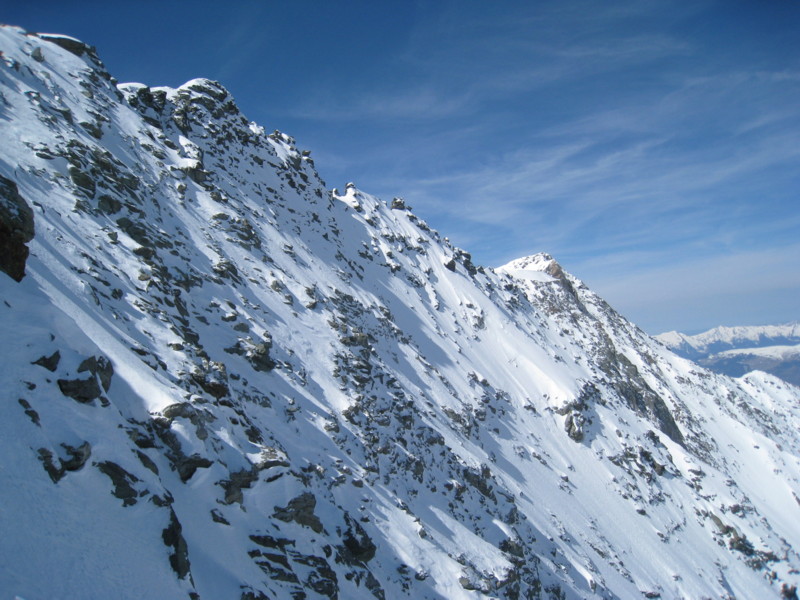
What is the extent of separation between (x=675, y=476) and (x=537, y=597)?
3597cm

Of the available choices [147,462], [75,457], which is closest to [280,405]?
[147,462]

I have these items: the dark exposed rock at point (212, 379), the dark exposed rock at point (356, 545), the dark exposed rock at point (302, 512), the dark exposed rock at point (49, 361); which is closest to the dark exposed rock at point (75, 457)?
the dark exposed rock at point (49, 361)

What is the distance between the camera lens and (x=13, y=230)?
1118cm

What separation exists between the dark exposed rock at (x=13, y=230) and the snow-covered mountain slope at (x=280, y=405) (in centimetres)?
8

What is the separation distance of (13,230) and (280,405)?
13.1 metres

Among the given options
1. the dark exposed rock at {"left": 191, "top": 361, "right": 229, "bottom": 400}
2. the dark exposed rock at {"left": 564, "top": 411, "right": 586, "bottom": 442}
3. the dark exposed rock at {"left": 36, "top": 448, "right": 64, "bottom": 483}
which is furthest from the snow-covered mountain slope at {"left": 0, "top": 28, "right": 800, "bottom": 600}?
the dark exposed rock at {"left": 564, "top": 411, "right": 586, "bottom": 442}


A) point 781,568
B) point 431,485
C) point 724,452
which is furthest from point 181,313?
point 724,452

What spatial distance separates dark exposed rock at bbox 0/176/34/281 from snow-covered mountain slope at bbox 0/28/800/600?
8cm

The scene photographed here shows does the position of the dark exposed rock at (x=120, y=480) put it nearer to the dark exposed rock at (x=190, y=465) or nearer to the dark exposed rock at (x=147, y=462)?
the dark exposed rock at (x=147, y=462)

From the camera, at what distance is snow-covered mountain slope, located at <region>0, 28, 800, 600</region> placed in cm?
984

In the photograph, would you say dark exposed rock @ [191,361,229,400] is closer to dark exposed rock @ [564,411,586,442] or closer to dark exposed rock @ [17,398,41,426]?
dark exposed rock @ [17,398,41,426]

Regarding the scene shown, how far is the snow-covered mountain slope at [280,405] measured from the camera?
32.3ft

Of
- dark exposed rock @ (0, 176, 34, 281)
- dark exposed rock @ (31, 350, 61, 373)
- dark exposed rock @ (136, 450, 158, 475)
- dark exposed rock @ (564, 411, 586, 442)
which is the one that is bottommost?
dark exposed rock @ (136, 450, 158, 475)

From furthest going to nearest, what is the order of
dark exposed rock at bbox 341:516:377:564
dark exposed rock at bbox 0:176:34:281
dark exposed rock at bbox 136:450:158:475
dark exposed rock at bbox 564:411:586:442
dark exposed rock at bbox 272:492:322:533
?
dark exposed rock at bbox 564:411:586:442 < dark exposed rock at bbox 341:516:377:564 < dark exposed rock at bbox 272:492:322:533 < dark exposed rock at bbox 0:176:34:281 < dark exposed rock at bbox 136:450:158:475
